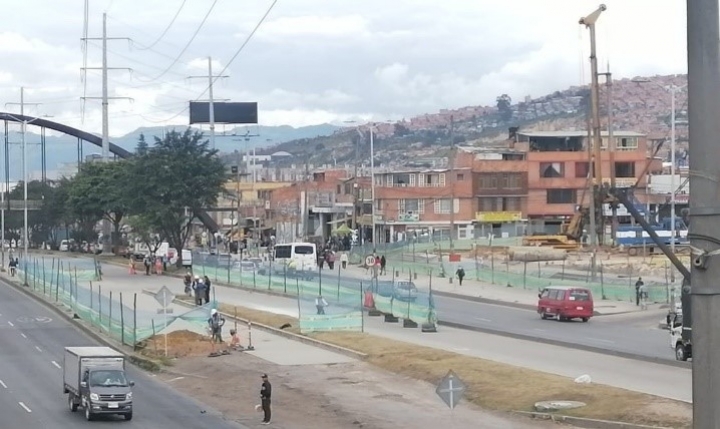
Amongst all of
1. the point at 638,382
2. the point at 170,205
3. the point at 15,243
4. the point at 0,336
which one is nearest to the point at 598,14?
the point at 170,205

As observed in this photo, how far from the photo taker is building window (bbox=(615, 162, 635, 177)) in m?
133

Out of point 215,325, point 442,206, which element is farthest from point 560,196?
point 215,325

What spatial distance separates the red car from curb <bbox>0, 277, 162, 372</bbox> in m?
21.1

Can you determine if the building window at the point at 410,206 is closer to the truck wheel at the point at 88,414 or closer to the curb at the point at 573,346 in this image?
the curb at the point at 573,346

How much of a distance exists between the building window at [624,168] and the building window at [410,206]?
71.4 ft

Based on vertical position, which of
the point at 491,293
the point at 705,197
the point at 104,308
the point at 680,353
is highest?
the point at 705,197

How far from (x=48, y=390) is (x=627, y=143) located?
107 m

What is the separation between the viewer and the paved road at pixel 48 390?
32.3m

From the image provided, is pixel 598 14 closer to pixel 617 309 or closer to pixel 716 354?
pixel 617 309

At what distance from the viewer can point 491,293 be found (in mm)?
75375

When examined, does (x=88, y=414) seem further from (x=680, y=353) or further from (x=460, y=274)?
(x=460, y=274)

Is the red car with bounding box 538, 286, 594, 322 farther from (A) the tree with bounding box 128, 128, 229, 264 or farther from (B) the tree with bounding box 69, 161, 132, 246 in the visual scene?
(B) the tree with bounding box 69, 161, 132, 246

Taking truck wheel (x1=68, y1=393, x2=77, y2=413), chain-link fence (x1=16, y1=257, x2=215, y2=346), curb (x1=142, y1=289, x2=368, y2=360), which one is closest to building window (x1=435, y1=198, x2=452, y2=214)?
chain-link fence (x1=16, y1=257, x2=215, y2=346)

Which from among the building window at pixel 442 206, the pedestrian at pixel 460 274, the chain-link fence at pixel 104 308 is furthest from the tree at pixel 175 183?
the building window at pixel 442 206
